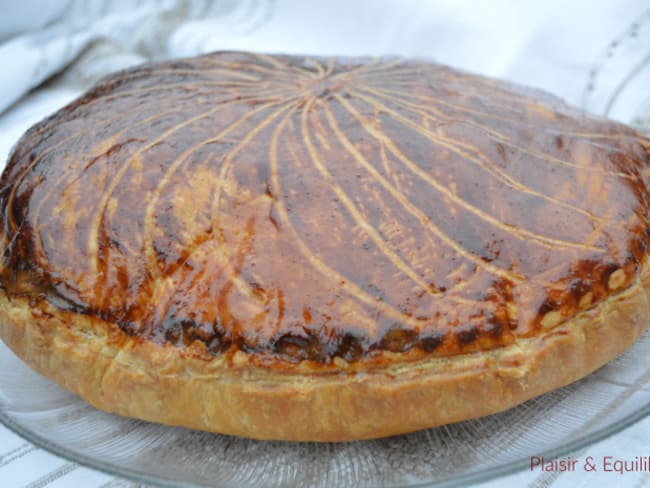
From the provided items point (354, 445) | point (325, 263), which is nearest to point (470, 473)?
point (354, 445)

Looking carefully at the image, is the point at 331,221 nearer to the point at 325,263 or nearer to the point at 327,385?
the point at 325,263

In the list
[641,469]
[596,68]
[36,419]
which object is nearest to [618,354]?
[641,469]

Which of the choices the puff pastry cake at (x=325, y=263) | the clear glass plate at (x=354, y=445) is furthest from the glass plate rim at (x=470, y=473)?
A: the puff pastry cake at (x=325, y=263)

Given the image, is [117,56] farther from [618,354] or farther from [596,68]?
[618,354]

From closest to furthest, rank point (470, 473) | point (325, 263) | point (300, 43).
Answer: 1. point (470, 473)
2. point (325, 263)
3. point (300, 43)

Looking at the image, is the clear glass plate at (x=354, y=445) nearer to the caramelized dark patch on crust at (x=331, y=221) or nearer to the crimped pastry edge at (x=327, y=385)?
the crimped pastry edge at (x=327, y=385)

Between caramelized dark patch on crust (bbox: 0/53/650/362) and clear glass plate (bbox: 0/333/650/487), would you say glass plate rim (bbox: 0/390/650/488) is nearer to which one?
clear glass plate (bbox: 0/333/650/487)
